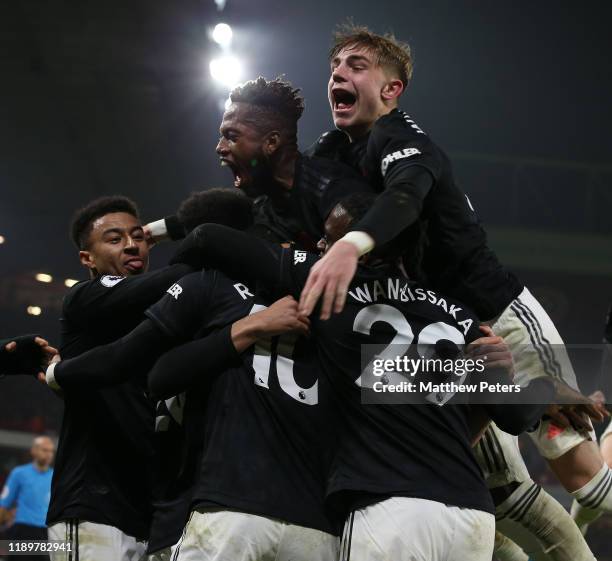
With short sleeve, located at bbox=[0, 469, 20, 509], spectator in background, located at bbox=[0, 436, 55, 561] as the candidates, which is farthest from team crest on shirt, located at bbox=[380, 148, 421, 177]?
short sleeve, located at bbox=[0, 469, 20, 509]

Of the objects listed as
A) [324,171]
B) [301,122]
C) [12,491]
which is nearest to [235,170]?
[324,171]

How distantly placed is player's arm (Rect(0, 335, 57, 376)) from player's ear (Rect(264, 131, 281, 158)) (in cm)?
113

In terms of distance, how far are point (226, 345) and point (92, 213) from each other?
147cm

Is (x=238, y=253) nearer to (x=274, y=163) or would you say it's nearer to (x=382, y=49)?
(x=274, y=163)

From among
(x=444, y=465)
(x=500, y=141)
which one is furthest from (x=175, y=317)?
(x=500, y=141)

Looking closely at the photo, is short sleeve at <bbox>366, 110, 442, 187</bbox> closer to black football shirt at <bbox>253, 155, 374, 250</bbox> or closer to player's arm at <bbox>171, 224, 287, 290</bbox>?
black football shirt at <bbox>253, 155, 374, 250</bbox>

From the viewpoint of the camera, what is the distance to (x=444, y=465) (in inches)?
83.4

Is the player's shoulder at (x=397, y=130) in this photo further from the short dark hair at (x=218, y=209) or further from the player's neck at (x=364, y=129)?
the short dark hair at (x=218, y=209)

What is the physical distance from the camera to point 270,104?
10.8ft

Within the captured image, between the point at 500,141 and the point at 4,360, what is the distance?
11929 mm

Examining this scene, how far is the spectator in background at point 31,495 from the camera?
339 inches

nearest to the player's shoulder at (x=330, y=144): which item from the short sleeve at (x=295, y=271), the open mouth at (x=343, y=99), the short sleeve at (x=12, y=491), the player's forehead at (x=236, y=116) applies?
the open mouth at (x=343, y=99)

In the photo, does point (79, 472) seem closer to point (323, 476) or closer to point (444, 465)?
point (323, 476)

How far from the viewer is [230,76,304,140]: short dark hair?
10.7 ft
